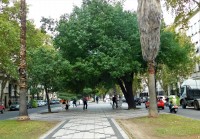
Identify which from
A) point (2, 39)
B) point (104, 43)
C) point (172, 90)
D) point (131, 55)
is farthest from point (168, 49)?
point (172, 90)

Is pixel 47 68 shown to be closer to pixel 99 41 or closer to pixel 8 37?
pixel 99 41

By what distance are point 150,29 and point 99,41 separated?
30.4 ft

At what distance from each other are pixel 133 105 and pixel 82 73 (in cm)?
942

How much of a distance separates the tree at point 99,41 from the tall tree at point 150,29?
687cm

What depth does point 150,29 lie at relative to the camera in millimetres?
20484

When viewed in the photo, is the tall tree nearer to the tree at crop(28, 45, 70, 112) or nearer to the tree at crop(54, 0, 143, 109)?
the tree at crop(54, 0, 143, 109)

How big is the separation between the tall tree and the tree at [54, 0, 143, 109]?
6.87m

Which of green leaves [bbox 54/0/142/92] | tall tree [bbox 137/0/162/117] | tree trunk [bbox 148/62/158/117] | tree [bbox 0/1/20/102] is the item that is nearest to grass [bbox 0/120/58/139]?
tree trunk [bbox 148/62/158/117]

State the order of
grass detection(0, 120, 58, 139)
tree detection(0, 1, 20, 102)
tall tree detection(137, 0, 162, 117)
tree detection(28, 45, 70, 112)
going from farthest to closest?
tree detection(0, 1, 20, 102)
tree detection(28, 45, 70, 112)
tall tree detection(137, 0, 162, 117)
grass detection(0, 120, 58, 139)

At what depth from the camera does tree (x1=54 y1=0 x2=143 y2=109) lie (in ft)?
93.4

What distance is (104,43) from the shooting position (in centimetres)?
2908

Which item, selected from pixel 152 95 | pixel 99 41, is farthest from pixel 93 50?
pixel 152 95

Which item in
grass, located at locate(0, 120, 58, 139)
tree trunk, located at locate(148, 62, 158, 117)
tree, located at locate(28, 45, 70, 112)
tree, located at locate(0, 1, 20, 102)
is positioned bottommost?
grass, located at locate(0, 120, 58, 139)

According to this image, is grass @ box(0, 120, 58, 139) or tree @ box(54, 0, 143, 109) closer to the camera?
grass @ box(0, 120, 58, 139)
